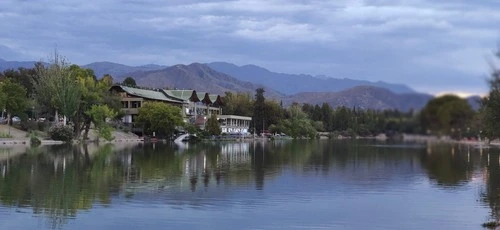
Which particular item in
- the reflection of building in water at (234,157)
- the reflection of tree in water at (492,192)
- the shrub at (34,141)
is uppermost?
the shrub at (34,141)

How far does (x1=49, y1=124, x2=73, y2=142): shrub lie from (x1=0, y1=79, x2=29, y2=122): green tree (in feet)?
14.7

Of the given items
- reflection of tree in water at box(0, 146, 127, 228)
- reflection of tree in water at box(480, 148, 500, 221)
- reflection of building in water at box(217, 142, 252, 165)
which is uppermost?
reflection of building in water at box(217, 142, 252, 165)

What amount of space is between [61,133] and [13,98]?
698 cm

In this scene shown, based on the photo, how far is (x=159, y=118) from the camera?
96812 mm

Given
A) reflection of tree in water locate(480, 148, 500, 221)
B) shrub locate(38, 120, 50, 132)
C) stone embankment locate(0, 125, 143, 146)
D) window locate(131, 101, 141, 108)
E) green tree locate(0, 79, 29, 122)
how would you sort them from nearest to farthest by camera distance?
reflection of tree in water locate(480, 148, 500, 221) < stone embankment locate(0, 125, 143, 146) < green tree locate(0, 79, 29, 122) < shrub locate(38, 120, 50, 132) < window locate(131, 101, 141, 108)

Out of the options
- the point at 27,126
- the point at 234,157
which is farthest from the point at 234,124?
the point at 234,157

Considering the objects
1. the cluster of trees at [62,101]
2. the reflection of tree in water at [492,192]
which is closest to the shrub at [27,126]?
the cluster of trees at [62,101]

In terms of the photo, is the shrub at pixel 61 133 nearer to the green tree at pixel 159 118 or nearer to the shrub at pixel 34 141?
the shrub at pixel 34 141

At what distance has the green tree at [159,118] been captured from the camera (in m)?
96.8

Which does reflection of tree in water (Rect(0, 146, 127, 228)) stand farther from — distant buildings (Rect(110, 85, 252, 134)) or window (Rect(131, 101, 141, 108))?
window (Rect(131, 101, 141, 108))

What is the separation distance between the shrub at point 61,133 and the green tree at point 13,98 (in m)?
4.48

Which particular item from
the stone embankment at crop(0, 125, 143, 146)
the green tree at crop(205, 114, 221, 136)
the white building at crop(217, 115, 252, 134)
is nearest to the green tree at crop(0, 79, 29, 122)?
the stone embankment at crop(0, 125, 143, 146)

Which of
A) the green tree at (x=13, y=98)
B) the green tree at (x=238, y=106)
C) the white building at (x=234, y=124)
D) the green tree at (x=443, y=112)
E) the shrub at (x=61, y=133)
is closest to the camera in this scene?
the green tree at (x=443, y=112)

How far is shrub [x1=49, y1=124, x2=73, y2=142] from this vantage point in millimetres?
80125
